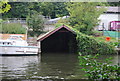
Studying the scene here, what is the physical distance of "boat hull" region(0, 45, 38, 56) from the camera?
26858mm

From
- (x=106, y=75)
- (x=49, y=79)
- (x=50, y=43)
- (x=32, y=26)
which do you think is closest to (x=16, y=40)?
(x=50, y=43)

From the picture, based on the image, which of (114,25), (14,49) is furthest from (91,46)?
(114,25)

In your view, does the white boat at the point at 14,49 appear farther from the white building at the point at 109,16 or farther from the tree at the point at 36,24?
the white building at the point at 109,16

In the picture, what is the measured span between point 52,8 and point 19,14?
6.85 m

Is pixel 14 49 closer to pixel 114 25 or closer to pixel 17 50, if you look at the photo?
pixel 17 50

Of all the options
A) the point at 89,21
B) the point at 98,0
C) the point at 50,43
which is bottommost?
the point at 50,43

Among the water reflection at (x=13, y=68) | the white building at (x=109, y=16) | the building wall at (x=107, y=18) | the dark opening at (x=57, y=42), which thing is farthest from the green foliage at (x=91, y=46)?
the building wall at (x=107, y=18)

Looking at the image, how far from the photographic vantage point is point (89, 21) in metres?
34.3

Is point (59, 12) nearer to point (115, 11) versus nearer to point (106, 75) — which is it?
point (115, 11)

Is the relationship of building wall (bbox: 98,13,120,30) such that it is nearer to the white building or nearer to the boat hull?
the white building

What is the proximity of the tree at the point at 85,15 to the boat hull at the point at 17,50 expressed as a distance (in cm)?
909

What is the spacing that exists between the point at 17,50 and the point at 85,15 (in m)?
11.5

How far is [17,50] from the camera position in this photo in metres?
27.2

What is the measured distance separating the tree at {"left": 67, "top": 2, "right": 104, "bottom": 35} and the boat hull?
29.8ft
